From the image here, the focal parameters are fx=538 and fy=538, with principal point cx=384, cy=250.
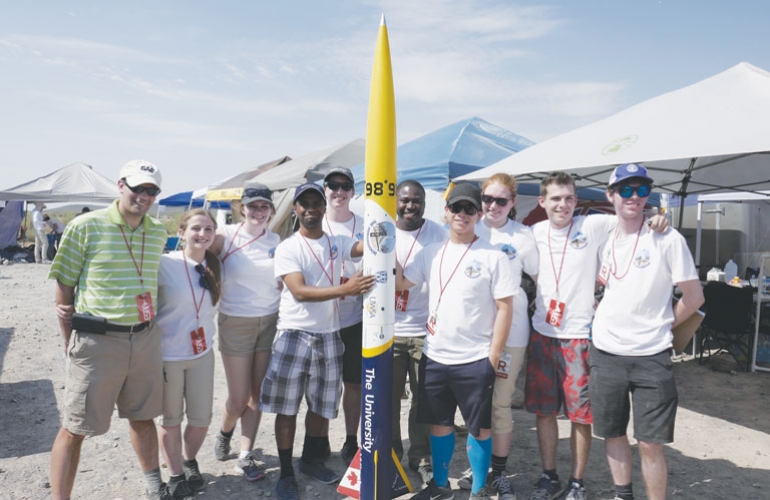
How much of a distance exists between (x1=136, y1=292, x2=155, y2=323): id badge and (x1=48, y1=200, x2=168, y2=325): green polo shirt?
0.9 inches

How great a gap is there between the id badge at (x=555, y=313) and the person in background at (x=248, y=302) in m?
1.95

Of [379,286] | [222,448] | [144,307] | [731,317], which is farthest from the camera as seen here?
[731,317]

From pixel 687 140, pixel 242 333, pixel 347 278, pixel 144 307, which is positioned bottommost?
pixel 242 333

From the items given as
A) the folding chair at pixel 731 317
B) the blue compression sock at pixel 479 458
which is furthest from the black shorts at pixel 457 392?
the folding chair at pixel 731 317

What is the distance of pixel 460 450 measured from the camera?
Answer: 15.2 feet

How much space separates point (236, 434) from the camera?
494cm

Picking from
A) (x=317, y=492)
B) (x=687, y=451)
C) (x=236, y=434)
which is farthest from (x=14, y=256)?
(x=687, y=451)

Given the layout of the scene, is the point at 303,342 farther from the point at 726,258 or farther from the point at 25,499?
the point at 726,258

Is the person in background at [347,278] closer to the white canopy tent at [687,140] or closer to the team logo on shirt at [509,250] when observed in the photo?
the team logo on shirt at [509,250]

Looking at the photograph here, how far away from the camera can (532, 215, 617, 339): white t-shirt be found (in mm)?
3559

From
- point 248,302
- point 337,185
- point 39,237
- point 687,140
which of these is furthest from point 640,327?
point 39,237

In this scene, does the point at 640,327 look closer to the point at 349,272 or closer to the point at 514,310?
the point at 514,310

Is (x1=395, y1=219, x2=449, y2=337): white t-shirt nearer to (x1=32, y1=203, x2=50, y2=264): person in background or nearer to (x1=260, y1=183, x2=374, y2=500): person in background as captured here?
(x1=260, y1=183, x2=374, y2=500): person in background

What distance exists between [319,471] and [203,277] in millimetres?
1685
